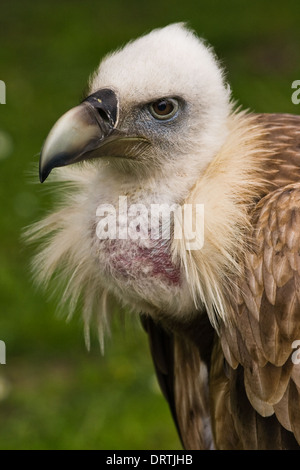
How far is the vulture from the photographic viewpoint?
7.40ft

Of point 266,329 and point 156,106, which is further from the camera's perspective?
point 156,106

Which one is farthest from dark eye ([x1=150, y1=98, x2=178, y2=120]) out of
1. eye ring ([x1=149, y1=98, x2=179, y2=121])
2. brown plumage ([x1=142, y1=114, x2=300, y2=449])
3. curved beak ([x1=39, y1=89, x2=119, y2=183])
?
brown plumage ([x1=142, y1=114, x2=300, y2=449])

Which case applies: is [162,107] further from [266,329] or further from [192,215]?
[266,329]

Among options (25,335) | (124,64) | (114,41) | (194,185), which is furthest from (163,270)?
(114,41)

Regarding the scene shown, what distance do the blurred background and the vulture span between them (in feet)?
1.00

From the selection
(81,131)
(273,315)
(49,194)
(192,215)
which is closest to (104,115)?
(81,131)

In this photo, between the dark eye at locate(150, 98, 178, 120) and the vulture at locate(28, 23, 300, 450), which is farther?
the dark eye at locate(150, 98, 178, 120)

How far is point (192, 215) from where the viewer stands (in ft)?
7.47

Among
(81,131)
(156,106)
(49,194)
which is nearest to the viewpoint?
(81,131)

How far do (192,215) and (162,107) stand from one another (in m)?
0.31

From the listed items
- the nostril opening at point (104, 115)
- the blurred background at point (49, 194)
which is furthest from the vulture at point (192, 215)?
the blurred background at point (49, 194)

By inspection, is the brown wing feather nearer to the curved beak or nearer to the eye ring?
the eye ring

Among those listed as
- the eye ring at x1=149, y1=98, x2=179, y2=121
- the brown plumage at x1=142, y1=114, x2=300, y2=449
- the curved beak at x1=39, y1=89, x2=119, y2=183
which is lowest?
the brown plumage at x1=142, y1=114, x2=300, y2=449

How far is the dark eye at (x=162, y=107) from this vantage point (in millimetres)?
2381
